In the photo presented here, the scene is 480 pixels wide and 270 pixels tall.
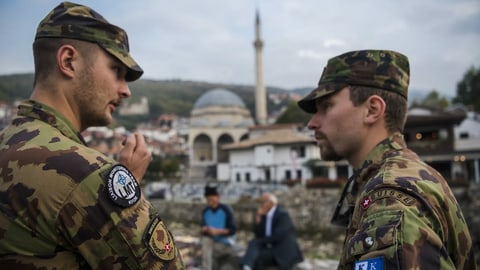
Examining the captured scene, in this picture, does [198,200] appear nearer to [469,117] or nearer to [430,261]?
[469,117]

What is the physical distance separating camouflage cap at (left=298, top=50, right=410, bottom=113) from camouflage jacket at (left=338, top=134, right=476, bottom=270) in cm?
33

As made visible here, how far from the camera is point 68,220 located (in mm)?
1230

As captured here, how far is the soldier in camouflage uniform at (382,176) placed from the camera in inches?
49.5

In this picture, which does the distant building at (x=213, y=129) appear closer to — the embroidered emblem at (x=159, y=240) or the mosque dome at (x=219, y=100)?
the mosque dome at (x=219, y=100)

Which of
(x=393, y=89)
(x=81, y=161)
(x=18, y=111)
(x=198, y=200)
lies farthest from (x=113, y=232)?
(x=198, y=200)

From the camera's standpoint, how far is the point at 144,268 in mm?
1259

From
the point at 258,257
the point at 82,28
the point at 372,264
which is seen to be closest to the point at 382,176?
the point at 372,264

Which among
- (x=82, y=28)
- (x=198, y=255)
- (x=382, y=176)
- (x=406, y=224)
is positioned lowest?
(x=198, y=255)

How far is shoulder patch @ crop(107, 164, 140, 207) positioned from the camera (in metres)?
1.26

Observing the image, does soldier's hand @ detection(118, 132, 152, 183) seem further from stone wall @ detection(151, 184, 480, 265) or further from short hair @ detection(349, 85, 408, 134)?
stone wall @ detection(151, 184, 480, 265)

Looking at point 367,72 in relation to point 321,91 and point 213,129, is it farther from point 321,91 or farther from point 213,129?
point 213,129

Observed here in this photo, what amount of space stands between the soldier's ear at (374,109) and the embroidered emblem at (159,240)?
3.30 ft

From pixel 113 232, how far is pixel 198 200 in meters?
27.7

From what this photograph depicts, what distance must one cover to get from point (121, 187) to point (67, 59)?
60 centimetres
